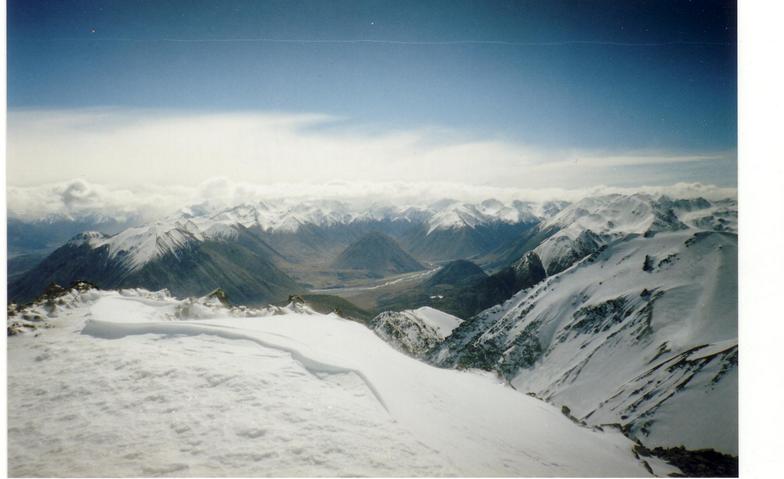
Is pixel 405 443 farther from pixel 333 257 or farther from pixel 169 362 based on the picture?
pixel 333 257

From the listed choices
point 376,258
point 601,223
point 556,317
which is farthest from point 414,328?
point 601,223

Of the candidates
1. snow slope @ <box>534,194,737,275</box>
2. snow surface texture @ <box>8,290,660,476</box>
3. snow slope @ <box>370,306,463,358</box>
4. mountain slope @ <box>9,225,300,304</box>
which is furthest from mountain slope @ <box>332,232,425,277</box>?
snow surface texture @ <box>8,290,660,476</box>

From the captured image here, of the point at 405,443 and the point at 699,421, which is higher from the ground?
the point at 405,443

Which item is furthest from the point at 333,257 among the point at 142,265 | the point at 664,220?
the point at 664,220

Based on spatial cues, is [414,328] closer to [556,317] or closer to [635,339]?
[556,317]

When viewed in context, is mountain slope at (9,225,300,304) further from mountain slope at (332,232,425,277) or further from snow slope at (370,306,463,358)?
snow slope at (370,306,463,358)

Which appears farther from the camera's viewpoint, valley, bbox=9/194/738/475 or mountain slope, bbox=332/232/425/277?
mountain slope, bbox=332/232/425/277
